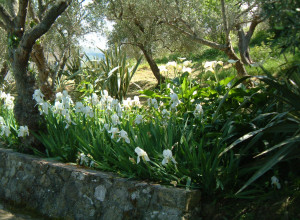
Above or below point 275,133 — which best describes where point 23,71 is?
above

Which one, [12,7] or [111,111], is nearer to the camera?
[111,111]

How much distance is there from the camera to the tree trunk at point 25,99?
5293 mm

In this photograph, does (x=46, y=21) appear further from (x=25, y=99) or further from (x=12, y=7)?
(x=12, y=7)

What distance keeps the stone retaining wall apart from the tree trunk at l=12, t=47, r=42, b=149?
1.44ft

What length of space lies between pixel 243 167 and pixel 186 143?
60cm

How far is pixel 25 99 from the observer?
5.36 meters

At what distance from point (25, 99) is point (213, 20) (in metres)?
7.40

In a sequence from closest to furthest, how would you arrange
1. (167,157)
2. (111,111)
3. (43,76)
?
1. (167,157)
2. (111,111)
3. (43,76)

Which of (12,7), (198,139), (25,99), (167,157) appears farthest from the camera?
(12,7)

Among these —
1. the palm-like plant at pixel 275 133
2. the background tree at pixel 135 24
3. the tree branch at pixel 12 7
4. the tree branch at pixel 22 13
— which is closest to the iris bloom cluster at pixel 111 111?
the palm-like plant at pixel 275 133

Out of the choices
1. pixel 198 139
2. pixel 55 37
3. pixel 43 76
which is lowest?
pixel 198 139

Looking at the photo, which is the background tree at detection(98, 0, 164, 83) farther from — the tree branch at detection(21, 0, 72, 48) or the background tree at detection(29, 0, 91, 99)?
the tree branch at detection(21, 0, 72, 48)

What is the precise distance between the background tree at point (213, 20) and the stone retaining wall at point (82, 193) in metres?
4.98

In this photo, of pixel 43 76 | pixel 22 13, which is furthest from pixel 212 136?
pixel 43 76
